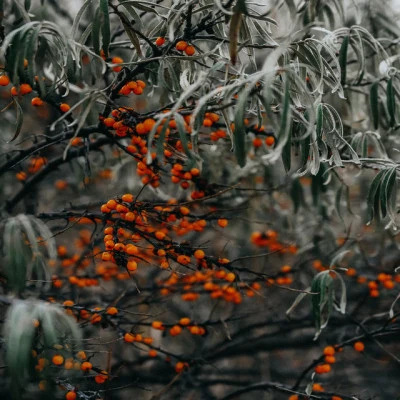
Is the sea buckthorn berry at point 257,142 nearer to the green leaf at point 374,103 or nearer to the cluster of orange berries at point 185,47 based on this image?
the green leaf at point 374,103

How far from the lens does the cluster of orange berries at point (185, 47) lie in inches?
63.1

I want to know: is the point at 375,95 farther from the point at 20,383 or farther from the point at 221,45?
the point at 20,383

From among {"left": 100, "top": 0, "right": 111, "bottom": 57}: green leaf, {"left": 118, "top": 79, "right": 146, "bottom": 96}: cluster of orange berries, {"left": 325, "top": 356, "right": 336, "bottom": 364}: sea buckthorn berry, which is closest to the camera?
{"left": 100, "top": 0, "right": 111, "bottom": 57}: green leaf

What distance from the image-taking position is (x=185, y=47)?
1621 mm

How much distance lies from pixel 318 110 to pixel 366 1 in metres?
1.58

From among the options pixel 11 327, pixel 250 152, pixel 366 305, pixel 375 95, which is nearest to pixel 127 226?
pixel 11 327

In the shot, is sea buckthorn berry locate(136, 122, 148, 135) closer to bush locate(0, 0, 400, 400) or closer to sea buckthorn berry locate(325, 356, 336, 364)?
bush locate(0, 0, 400, 400)

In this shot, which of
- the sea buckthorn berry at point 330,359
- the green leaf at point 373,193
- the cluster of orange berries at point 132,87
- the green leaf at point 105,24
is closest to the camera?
the green leaf at point 105,24

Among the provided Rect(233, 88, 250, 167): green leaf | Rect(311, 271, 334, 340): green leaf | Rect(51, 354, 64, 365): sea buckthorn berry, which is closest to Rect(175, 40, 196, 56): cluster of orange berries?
Rect(233, 88, 250, 167): green leaf

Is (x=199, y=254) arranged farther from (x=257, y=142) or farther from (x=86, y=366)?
(x=257, y=142)

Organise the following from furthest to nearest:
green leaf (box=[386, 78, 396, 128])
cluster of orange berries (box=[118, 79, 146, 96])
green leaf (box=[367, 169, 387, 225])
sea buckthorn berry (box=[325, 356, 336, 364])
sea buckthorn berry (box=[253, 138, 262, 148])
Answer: sea buckthorn berry (box=[253, 138, 262, 148]) → sea buckthorn berry (box=[325, 356, 336, 364]) → green leaf (box=[386, 78, 396, 128]) → green leaf (box=[367, 169, 387, 225]) → cluster of orange berries (box=[118, 79, 146, 96])

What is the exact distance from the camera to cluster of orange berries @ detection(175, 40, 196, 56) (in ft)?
5.26

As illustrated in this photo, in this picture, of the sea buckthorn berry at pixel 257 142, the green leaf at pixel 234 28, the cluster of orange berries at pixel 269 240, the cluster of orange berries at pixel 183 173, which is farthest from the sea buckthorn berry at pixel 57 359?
the cluster of orange berries at pixel 269 240

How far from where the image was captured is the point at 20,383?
1.06m
